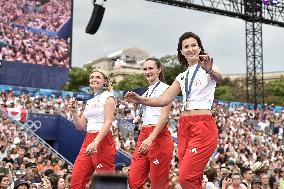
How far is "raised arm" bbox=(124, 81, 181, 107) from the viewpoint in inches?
154

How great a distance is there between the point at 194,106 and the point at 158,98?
34 centimetres

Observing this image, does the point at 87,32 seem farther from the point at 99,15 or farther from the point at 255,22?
Answer: the point at 255,22

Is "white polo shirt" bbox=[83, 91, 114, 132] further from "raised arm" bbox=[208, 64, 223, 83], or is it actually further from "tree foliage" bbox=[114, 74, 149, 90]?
"tree foliage" bbox=[114, 74, 149, 90]

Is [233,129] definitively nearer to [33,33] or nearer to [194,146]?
[33,33]

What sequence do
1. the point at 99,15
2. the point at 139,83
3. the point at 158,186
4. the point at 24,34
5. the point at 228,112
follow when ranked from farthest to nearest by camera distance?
1. the point at 139,83
2. the point at 24,34
3. the point at 228,112
4. the point at 99,15
5. the point at 158,186

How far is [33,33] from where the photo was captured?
98.7ft

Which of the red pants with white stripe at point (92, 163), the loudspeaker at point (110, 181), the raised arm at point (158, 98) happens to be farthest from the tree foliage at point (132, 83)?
the loudspeaker at point (110, 181)

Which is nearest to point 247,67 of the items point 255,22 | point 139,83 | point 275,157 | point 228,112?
point 255,22

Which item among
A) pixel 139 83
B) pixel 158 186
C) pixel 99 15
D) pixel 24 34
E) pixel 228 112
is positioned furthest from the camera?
pixel 139 83

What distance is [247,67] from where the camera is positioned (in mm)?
32781

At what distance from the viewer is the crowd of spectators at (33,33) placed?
29053mm

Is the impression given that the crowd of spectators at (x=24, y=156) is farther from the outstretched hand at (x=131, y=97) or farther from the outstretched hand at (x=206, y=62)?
the outstretched hand at (x=206, y=62)

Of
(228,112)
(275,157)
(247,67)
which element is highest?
(247,67)

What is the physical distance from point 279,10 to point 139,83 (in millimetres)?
38594
